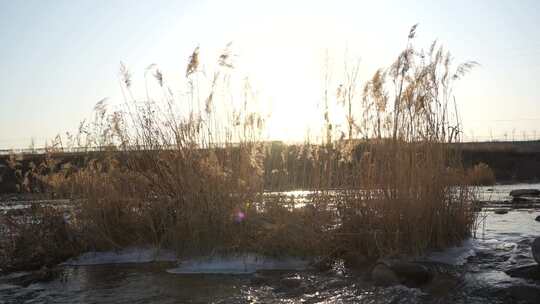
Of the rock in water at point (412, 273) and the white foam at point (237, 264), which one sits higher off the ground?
the rock in water at point (412, 273)

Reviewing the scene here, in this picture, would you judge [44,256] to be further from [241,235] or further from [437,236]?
[437,236]

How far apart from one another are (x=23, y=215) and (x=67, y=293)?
2.45 meters

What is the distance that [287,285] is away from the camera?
568cm

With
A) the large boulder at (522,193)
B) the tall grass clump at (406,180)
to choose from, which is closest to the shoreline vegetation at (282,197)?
the tall grass clump at (406,180)

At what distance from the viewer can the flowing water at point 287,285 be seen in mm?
5125

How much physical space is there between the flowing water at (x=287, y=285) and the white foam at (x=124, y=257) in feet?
0.27

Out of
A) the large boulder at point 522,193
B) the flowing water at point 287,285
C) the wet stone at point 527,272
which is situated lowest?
the flowing water at point 287,285

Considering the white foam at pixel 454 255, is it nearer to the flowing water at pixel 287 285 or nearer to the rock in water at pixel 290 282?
the flowing water at pixel 287 285

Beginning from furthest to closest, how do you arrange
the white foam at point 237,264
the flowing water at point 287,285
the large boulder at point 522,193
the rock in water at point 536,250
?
the large boulder at point 522,193 → the white foam at point 237,264 → the rock in water at point 536,250 → the flowing water at point 287,285

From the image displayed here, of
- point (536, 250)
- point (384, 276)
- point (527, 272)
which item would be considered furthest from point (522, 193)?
point (384, 276)

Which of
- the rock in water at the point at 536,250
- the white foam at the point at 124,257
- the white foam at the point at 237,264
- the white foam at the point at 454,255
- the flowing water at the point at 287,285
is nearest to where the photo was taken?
the flowing water at the point at 287,285

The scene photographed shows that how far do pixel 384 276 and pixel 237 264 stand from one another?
6.51 ft

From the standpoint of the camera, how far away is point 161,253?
23.7 ft

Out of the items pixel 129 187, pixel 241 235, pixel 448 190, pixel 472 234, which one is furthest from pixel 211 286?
pixel 472 234
